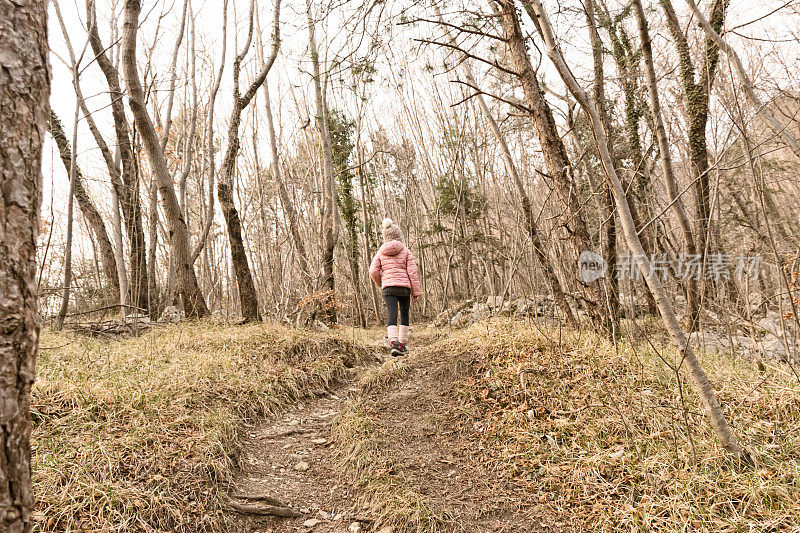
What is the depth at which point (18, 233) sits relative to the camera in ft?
3.80

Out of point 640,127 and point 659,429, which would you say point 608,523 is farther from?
point 640,127

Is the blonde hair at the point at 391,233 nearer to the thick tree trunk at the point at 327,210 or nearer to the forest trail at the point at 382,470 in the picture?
the forest trail at the point at 382,470

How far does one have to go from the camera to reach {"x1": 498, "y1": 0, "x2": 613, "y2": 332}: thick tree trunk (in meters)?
4.30

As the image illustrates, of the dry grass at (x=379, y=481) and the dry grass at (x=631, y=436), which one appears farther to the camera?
the dry grass at (x=379, y=481)

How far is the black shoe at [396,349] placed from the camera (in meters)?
5.51

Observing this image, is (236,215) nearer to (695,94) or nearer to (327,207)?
(327,207)

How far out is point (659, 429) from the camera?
8.77ft

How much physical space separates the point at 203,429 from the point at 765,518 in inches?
134

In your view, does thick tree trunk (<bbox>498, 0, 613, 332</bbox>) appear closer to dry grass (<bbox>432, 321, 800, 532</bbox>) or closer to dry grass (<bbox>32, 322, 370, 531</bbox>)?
dry grass (<bbox>432, 321, 800, 532</bbox>)

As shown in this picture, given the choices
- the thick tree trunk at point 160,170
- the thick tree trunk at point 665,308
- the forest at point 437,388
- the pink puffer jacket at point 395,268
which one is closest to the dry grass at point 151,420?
the forest at point 437,388

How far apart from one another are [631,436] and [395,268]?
3662 mm

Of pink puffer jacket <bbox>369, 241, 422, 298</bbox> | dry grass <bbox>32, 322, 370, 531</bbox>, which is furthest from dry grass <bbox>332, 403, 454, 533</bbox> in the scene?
pink puffer jacket <bbox>369, 241, 422, 298</bbox>

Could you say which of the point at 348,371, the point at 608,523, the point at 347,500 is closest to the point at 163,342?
the point at 348,371

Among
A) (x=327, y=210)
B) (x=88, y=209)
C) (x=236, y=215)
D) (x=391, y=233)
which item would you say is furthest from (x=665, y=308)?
(x=88, y=209)
